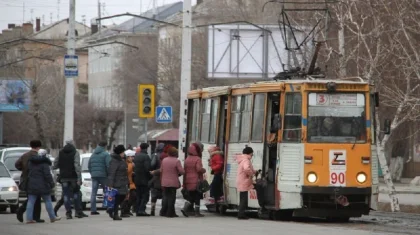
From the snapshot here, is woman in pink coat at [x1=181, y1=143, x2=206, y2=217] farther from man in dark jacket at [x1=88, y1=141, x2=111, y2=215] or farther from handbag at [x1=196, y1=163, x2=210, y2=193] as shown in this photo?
man in dark jacket at [x1=88, y1=141, x2=111, y2=215]

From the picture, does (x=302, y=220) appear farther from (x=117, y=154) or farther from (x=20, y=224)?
(x=20, y=224)

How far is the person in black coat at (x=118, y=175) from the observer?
24.7 m

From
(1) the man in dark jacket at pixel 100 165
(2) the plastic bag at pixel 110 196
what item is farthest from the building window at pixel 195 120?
(2) the plastic bag at pixel 110 196

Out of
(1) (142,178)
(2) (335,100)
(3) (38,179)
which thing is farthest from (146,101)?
(2) (335,100)

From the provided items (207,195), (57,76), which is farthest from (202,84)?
(207,195)

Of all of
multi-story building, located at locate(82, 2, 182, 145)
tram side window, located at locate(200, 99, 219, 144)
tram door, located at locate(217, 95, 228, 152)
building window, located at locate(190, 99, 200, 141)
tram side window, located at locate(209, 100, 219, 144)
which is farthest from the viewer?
multi-story building, located at locate(82, 2, 182, 145)

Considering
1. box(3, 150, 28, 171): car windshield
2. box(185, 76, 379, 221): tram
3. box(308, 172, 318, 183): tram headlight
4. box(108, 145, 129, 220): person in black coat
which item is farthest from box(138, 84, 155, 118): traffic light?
box(308, 172, 318, 183): tram headlight

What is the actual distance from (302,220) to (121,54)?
6317 cm

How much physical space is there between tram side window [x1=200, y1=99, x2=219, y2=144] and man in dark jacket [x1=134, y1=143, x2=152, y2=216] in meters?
1.76

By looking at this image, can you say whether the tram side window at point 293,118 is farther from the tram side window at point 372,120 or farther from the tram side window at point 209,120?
the tram side window at point 209,120

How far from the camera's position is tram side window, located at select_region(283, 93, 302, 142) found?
23889 mm

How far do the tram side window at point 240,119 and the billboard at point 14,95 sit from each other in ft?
169

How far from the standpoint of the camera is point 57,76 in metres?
93.4

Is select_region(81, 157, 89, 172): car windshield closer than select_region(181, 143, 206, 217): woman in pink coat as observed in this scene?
No
